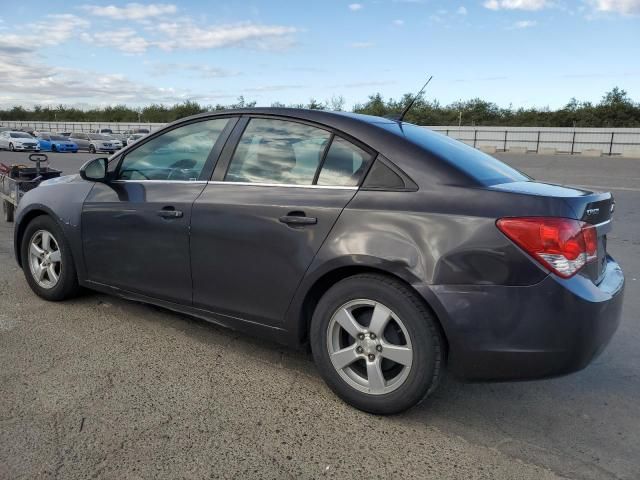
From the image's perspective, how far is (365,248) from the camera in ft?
9.31

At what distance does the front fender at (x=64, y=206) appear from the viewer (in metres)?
4.24

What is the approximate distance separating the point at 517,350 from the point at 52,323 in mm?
3342

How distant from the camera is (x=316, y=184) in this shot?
3.16 m

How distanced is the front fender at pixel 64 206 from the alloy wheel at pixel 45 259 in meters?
0.20

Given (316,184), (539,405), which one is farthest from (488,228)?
(539,405)

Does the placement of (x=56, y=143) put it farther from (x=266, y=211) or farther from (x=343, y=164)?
(x=343, y=164)

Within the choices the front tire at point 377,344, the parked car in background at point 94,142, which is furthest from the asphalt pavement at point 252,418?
the parked car in background at point 94,142

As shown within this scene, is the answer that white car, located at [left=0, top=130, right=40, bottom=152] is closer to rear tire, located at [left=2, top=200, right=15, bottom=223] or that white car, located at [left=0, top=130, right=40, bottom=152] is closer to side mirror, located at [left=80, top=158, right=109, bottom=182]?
rear tire, located at [left=2, top=200, right=15, bottom=223]

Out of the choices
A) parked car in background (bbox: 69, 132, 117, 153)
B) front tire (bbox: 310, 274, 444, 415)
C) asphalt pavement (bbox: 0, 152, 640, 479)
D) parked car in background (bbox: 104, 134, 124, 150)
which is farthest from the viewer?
parked car in background (bbox: 104, 134, 124, 150)

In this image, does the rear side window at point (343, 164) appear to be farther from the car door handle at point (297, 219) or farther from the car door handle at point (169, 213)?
the car door handle at point (169, 213)

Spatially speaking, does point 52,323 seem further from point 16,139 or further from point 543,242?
point 16,139

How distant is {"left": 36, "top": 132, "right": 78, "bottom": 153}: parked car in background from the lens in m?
33.8

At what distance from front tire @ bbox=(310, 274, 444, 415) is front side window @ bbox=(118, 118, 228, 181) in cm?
141

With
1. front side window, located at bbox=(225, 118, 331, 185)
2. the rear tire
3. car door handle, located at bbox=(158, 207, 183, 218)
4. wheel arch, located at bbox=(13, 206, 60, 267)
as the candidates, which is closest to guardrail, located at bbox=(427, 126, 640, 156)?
the rear tire
